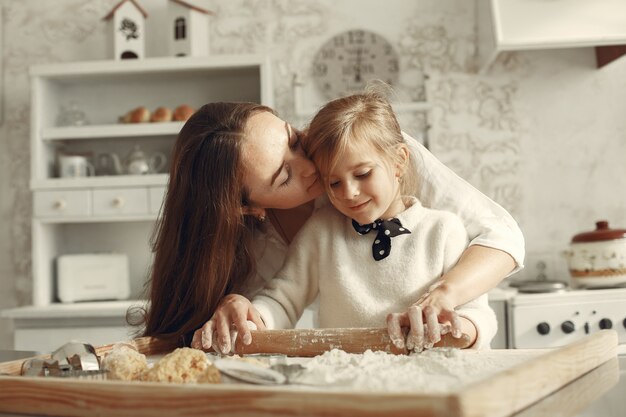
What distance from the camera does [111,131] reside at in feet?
9.97

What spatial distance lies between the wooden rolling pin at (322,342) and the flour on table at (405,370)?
0.09m

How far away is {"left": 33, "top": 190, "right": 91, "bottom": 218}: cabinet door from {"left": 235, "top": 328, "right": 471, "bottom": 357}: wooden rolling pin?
1924 millimetres

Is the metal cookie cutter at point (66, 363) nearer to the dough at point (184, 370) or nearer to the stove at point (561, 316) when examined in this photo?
the dough at point (184, 370)

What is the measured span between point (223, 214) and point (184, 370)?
1.83 ft

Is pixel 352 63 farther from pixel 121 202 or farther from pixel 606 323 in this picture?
pixel 606 323

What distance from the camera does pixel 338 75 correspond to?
3.25 m

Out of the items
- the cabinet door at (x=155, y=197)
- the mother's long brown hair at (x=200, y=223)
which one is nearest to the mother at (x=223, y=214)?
the mother's long brown hair at (x=200, y=223)

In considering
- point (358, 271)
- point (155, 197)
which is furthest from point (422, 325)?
point (155, 197)

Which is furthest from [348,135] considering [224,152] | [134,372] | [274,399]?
[274,399]

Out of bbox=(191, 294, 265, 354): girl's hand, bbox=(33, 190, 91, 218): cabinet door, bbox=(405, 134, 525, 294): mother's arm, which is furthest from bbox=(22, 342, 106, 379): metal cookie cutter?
bbox=(33, 190, 91, 218): cabinet door

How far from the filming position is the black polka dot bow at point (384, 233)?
144cm

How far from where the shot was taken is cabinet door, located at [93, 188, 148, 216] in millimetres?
2992

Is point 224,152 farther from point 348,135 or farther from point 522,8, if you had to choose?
point 522,8

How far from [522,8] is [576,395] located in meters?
2.27
